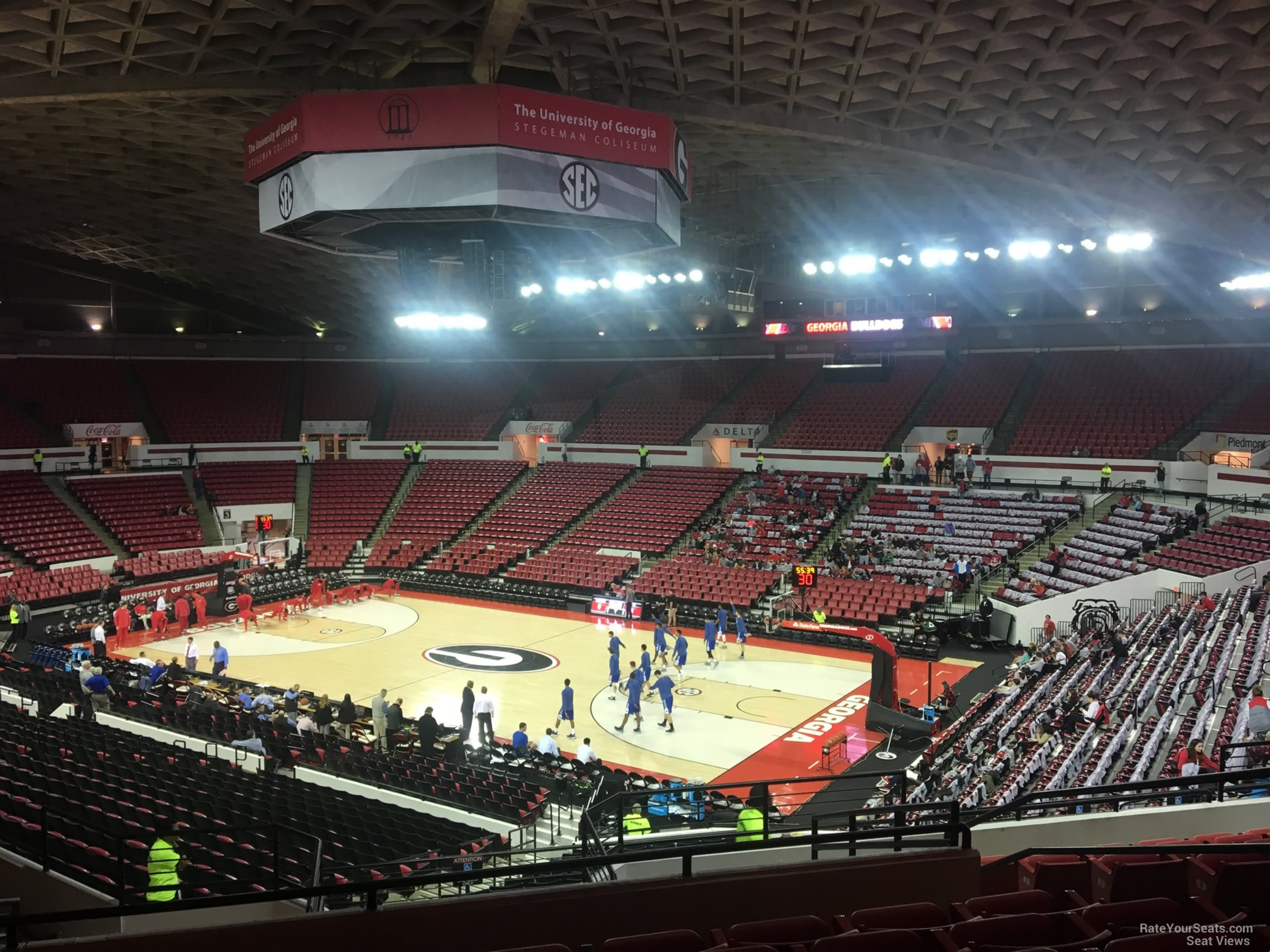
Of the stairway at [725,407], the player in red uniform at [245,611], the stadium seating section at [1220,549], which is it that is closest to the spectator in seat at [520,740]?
the player in red uniform at [245,611]

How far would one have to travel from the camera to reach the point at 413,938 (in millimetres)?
4598

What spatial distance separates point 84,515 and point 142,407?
23.6ft

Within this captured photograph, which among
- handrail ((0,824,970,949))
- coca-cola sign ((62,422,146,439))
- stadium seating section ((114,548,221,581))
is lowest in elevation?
stadium seating section ((114,548,221,581))

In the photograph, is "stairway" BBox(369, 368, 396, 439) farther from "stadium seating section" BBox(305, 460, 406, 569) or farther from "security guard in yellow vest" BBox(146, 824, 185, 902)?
"security guard in yellow vest" BBox(146, 824, 185, 902)

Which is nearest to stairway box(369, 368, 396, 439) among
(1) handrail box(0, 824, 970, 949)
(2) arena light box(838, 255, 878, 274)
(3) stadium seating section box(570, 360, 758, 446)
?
(3) stadium seating section box(570, 360, 758, 446)

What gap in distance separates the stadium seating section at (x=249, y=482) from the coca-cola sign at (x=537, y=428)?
9.53 m

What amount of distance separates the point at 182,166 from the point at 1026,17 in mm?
19382

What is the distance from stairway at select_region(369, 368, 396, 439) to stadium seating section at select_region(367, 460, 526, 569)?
11.4 feet

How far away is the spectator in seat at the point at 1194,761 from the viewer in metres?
9.42

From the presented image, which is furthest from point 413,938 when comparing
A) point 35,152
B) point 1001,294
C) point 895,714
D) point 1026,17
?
point 1001,294

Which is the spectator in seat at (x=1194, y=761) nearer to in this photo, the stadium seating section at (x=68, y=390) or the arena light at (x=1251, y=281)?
the arena light at (x=1251, y=281)

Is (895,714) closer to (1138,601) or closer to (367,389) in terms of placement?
(1138,601)

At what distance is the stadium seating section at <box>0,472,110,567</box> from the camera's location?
29.1m

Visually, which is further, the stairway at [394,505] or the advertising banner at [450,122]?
the stairway at [394,505]
